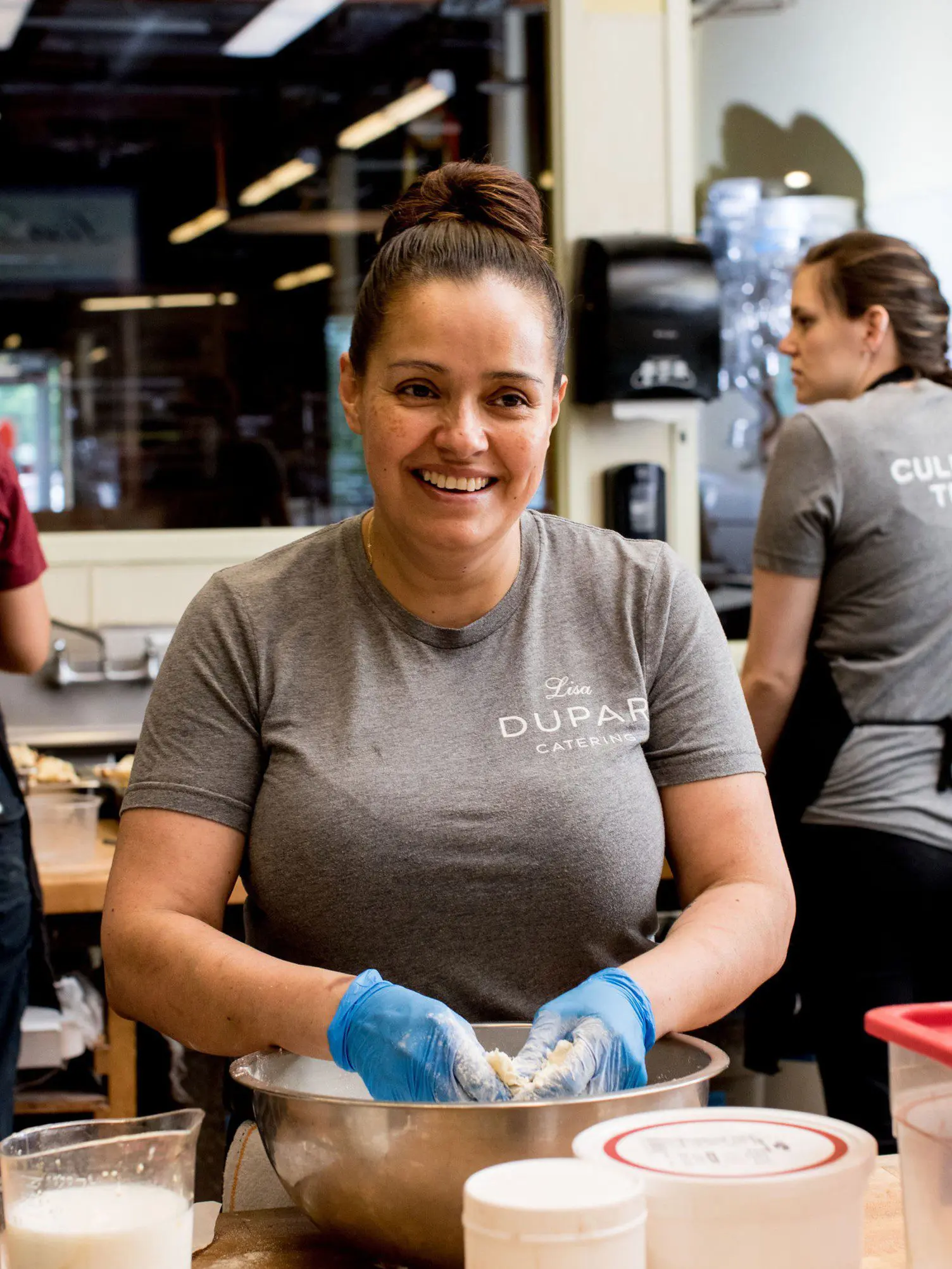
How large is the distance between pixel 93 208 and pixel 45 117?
0.26 m

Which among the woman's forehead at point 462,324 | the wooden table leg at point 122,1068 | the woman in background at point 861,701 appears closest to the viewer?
the woman's forehead at point 462,324

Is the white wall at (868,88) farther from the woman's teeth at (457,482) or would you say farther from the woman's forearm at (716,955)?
the woman's forearm at (716,955)

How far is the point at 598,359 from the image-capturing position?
3.63m

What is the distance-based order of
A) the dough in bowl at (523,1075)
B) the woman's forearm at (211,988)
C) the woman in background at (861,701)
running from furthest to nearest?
the woman in background at (861,701), the woman's forearm at (211,988), the dough in bowl at (523,1075)

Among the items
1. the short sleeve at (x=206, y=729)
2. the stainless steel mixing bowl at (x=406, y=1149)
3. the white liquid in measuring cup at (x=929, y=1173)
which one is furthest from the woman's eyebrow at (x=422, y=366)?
the white liquid in measuring cup at (x=929, y=1173)

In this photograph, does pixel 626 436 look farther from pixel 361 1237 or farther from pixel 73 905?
pixel 361 1237

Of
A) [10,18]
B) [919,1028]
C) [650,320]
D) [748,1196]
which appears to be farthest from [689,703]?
[10,18]

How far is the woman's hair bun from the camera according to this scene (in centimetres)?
140

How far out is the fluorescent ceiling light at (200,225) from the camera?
155 inches

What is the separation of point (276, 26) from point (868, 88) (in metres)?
1.61

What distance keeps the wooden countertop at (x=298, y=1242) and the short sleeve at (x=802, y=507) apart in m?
1.36

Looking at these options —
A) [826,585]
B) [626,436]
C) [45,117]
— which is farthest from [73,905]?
[45,117]

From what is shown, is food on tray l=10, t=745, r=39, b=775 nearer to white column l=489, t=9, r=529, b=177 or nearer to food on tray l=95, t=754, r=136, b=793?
food on tray l=95, t=754, r=136, b=793

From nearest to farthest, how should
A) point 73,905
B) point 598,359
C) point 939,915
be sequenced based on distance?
point 939,915 < point 73,905 < point 598,359
